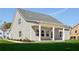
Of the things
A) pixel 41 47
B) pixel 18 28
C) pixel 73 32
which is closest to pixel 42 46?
pixel 41 47

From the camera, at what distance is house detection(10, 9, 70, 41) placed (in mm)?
12203

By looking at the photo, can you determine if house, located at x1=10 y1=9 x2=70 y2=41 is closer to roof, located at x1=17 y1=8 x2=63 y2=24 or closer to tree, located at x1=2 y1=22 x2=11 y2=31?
roof, located at x1=17 y1=8 x2=63 y2=24

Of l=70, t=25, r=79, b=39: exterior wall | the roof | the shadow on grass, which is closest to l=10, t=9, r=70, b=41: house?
the roof

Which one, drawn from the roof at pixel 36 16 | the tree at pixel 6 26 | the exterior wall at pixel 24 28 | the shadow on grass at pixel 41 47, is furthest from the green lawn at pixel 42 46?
the roof at pixel 36 16

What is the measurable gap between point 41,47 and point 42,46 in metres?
0.07

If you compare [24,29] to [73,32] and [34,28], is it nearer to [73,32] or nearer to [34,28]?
[34,28]

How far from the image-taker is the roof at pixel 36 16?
12.1m

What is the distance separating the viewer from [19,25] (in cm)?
1227

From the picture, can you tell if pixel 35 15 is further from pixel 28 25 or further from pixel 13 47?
pixel 13 47

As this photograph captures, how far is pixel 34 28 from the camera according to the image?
12.2 m
